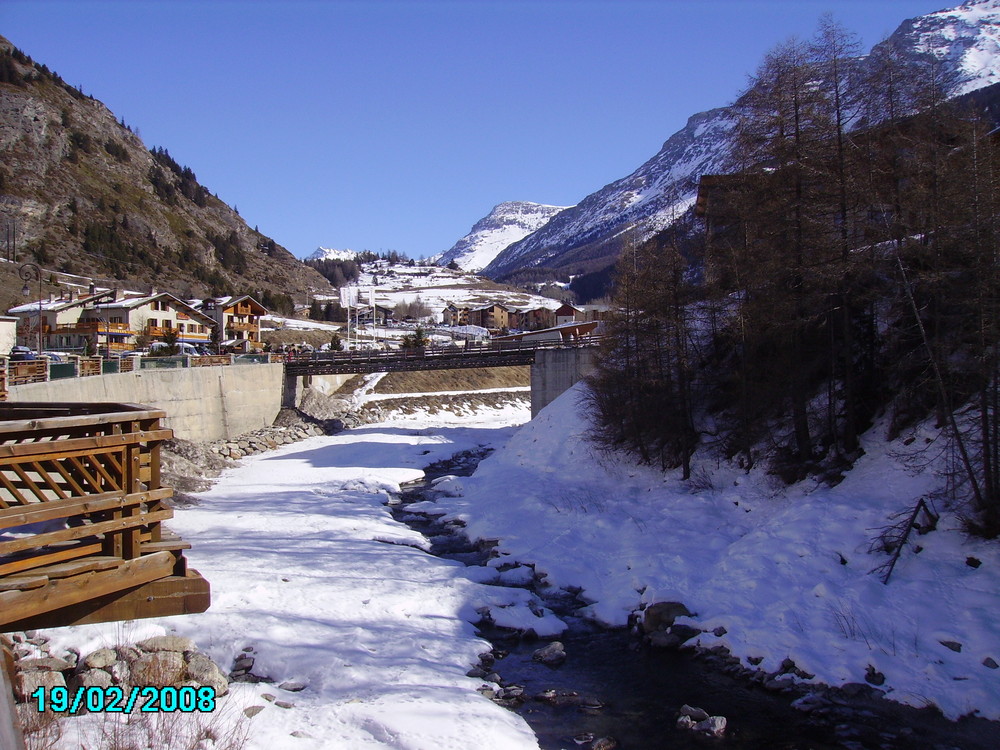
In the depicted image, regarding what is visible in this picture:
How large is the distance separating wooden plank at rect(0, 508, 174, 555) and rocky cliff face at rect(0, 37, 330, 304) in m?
125

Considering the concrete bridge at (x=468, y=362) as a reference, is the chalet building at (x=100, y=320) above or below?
above

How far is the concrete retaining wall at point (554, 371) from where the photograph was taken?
4788 cm

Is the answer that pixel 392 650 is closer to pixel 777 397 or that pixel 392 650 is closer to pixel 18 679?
pixel 18 679

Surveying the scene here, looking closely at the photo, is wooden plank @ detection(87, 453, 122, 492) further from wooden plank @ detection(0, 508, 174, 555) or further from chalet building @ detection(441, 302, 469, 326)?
chalet building @ detection(441, 302, 469, 326)

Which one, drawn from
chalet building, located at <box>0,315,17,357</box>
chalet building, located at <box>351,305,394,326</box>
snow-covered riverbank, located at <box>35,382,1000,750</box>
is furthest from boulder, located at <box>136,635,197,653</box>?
chalet building, located at <box>351,305,394,326</box>

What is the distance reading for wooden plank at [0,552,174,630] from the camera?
5.65m

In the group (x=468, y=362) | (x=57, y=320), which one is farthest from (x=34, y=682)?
(x=57, y=320)

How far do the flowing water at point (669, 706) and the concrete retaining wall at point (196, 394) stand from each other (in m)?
22.9

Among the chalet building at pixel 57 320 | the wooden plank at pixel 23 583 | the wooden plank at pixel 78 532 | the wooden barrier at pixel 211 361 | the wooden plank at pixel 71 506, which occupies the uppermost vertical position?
the chalet building at pixel 57 320

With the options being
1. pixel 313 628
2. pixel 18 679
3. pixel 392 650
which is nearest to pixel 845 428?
pixel 392 650

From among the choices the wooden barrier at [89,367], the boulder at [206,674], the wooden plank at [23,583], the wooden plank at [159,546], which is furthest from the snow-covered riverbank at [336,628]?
the wooden barrier at [89,367]

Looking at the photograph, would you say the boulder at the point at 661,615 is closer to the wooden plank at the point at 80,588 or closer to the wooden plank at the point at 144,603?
the wooden plank at the point at 144,603

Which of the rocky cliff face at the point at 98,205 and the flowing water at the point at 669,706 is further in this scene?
the rocky cliff face at the point at 98,205

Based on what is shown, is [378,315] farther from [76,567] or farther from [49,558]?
[76,567]
